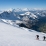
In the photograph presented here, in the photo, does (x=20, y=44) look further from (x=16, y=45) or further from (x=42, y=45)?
(x=42, y=45)

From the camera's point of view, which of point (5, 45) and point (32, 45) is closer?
point (5, 45)

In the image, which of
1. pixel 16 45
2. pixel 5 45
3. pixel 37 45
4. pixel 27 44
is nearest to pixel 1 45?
pixel 5 45

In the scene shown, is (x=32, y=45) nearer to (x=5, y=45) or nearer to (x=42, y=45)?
(x=42, y=45)

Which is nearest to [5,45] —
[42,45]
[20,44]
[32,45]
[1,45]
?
[1,45]

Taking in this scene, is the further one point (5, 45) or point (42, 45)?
point (42, 45)

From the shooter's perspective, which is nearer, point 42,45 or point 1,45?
point 1,45

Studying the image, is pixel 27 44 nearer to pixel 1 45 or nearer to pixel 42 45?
pixel 42 45
